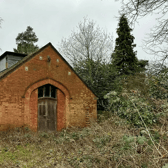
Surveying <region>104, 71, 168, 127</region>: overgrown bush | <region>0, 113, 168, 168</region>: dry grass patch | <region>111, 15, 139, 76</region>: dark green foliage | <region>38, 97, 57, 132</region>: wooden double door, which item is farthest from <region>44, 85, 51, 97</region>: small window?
<region>111, 15, 139, 76</region>: dark green foliage

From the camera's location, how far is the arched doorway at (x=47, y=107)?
12.2 m

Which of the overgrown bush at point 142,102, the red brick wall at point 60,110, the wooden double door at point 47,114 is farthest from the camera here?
the red brick wall at point 60,110

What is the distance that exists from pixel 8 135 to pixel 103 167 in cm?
674

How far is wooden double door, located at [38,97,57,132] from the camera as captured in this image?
39.8 feet

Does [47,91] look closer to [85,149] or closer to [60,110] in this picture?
[60,110]

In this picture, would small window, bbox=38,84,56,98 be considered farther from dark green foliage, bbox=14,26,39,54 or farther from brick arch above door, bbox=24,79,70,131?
dark green foliage, bbox=14,26,39,54

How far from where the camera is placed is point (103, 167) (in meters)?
4.76

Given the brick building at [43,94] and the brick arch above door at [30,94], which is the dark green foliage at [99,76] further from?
the brick arch above door at [30,94]

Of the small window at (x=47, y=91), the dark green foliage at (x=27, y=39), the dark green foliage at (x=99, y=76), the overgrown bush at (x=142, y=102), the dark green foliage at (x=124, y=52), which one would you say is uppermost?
the dark green foliage at (x=27, y=39)

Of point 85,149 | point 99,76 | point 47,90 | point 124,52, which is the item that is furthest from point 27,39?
point 85,149

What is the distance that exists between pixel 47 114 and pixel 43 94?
1.35 m

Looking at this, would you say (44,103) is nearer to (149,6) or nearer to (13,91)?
(13,91)

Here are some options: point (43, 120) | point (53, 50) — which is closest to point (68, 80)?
point (53, 50)

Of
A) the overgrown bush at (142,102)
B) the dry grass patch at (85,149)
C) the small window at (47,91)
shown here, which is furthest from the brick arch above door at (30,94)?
the overgrown bush at (142,102)
